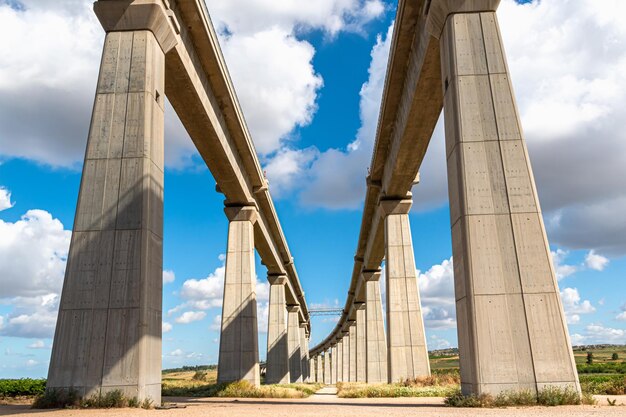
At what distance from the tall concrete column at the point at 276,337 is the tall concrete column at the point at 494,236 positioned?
120ft

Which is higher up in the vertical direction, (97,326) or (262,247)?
(262,247)

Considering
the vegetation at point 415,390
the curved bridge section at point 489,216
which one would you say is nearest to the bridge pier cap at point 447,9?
the curved bridge section at point 489,216

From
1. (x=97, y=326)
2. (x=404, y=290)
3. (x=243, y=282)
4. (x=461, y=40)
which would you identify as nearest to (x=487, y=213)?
(x=461, y=40)

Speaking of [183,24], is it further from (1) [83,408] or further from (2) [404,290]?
(2) [404,290]

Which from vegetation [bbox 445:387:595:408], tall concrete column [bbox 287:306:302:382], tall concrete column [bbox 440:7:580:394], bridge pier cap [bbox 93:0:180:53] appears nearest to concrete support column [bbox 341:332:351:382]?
tall concrete column [bbox 287:306:302:382]

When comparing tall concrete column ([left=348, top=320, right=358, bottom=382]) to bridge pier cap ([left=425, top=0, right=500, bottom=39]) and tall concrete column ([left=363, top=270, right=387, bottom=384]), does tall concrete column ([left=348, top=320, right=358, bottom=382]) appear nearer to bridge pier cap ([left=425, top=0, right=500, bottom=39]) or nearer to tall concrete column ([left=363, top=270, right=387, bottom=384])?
tall concrete column ([left=363, top=270, right=387, bottom=384])

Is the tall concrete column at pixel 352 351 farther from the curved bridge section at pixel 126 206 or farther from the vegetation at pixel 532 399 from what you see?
the vegetation at pixel 532 399

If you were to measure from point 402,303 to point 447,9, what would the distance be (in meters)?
18.3

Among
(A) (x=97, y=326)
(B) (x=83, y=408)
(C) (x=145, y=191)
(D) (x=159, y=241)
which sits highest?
(C) (x=145, y=191)

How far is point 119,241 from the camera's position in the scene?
488 inches

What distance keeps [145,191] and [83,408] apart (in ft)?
17.1

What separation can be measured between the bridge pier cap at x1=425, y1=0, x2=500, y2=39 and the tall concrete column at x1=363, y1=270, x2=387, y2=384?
31.4m

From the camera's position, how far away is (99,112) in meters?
13.4

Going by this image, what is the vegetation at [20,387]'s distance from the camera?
2025 cm
